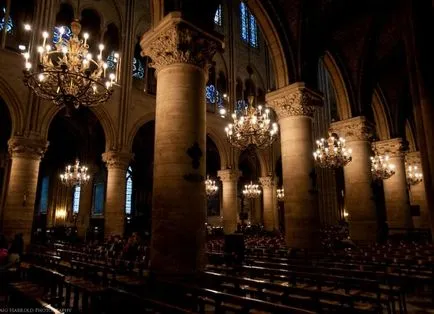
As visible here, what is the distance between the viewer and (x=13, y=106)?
43.2 feet

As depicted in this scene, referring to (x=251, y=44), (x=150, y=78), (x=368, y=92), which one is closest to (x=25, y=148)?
(x=150, y=78)

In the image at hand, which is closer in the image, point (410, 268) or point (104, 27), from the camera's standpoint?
point (410, 268)

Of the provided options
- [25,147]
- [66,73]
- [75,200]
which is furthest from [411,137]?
[75,200]

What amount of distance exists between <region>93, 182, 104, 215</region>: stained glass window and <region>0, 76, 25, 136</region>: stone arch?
1510cm

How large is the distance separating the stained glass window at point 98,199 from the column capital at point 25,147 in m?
14.7

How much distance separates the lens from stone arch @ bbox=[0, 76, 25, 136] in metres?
13.0

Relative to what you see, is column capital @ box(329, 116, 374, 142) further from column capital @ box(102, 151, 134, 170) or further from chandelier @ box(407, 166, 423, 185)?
column capital @ box(102, 151, 134, 170)

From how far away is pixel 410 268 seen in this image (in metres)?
6.61

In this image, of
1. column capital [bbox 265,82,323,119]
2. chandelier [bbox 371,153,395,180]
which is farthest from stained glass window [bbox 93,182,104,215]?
chandelier [bbox 371,153,395,180]

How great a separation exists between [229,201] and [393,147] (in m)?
10.2

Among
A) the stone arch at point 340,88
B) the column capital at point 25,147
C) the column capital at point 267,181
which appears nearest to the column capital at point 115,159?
the column capital at point 25,147

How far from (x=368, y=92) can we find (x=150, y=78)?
39.9 ft

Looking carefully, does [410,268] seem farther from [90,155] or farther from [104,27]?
[90,155]

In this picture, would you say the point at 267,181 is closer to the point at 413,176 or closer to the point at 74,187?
the point at 413,176
